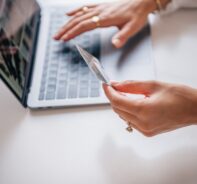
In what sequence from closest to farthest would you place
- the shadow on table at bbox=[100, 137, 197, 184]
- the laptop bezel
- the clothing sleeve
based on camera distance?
the shadow on table at bbox=[100, 137, 197, 184]
the laptop bezel
the clothing sleeve

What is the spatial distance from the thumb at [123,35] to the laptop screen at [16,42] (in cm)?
20

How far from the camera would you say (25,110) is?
0.68 metres

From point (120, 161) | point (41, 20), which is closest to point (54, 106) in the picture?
point (120, 161)

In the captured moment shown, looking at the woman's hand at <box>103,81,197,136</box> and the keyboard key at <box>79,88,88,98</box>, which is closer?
the woman's hand at <box>103,81,197,136</box>

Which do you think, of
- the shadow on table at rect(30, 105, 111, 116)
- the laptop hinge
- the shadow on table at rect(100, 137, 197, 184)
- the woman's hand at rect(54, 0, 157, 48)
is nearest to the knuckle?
the woman's hand at rect(54, 0, 157, 48)

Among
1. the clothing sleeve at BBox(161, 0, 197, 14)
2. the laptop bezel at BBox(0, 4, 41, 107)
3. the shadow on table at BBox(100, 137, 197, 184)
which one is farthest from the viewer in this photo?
the clothing sleeve at BBox(161, 0, 197, 14)

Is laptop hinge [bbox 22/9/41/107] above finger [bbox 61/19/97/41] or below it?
above

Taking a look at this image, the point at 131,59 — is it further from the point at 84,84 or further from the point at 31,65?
the point at 31,65

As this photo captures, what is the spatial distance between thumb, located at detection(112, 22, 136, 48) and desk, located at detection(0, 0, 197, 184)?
0.08m

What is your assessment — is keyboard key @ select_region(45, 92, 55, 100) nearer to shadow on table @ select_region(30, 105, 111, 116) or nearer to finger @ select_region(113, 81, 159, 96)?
shadow on table @ select_region(30, 105, 111, 116)

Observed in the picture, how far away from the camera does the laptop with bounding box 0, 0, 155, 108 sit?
0.65m

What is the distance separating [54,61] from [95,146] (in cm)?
24

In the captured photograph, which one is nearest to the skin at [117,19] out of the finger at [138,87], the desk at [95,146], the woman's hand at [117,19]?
the woman's hand at [117,19]

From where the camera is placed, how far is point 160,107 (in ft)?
1.77
